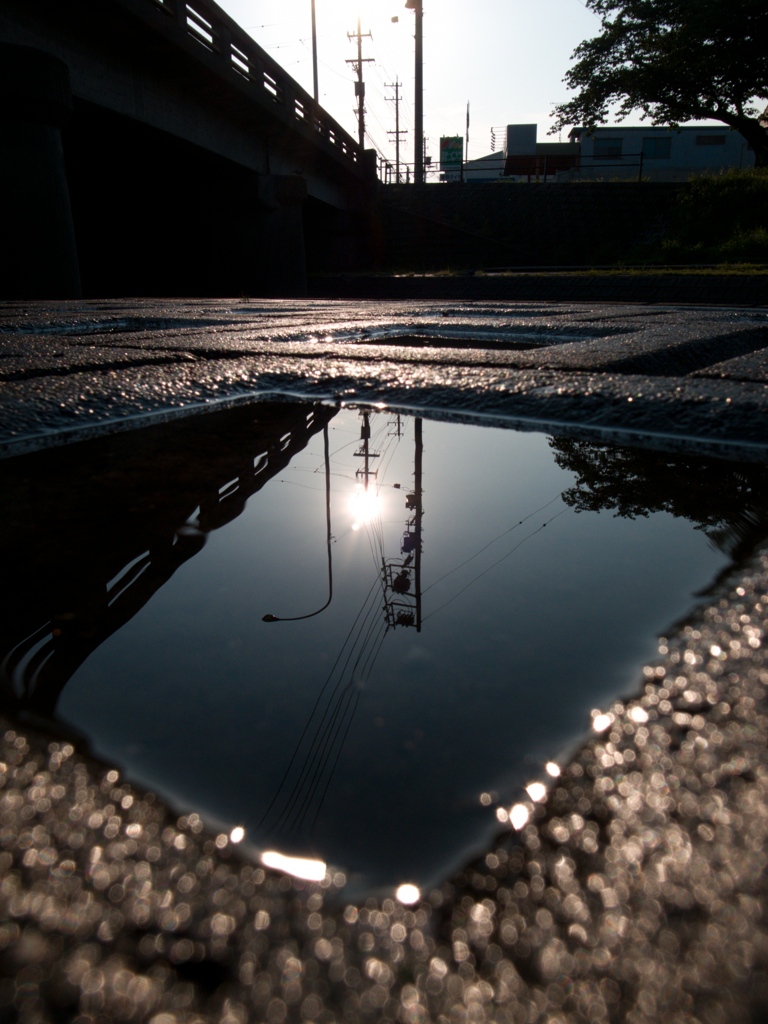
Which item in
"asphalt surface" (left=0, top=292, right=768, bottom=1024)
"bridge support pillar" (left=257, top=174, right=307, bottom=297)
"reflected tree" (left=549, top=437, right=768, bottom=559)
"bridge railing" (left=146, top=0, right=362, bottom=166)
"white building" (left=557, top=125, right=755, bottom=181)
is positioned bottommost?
"reflected tree" (left=549, top=437, right=768, bottom=559)

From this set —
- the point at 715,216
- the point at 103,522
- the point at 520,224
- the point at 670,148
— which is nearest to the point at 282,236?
the point at 520,224

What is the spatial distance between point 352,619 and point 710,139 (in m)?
47.8

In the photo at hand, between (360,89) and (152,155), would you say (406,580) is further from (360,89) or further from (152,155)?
(360,89)

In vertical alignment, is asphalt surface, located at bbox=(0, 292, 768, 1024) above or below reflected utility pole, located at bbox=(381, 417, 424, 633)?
above

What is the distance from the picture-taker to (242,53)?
508 inches

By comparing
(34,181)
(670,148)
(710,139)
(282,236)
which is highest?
(710,139)

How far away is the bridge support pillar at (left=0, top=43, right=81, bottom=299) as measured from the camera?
321 inches

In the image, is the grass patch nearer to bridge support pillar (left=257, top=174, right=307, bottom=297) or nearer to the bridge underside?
bridge support pillar (left=257, top=174, right=307, bottom=297)

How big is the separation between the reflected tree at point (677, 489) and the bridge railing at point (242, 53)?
11.1 meters

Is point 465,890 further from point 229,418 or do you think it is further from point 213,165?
point 213,165

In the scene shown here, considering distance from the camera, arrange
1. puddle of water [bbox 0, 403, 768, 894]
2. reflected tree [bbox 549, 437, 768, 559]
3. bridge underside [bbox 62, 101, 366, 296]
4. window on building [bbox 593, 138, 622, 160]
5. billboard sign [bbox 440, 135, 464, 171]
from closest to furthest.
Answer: puddle of water [bbox 0, 403, 768, 894], reflected tree [bbox 549, 437, 768, 559], bridge underside [bbox 62, 101, 366, 296], window on building [bbox 593, 138, 622, 160], billboard sign [bbox 440, 135, 464, 171]

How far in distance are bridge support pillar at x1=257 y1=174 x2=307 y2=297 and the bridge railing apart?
1.52 metres

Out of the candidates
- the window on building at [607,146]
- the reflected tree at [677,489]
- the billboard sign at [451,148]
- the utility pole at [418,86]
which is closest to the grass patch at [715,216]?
the utility pole at [418,86]


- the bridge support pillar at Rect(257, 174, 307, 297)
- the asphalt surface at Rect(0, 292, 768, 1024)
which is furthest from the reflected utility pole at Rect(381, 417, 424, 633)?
the bridge support pillar at Rect(257, 174, 307, 297)
